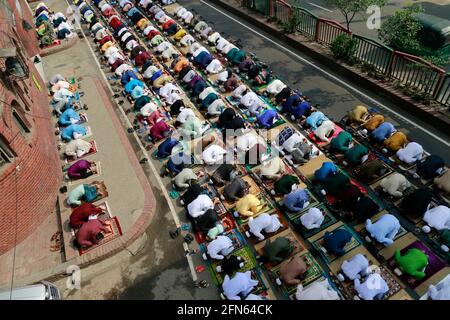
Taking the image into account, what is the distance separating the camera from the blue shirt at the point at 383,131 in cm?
1623

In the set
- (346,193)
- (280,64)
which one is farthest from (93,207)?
(280,64)

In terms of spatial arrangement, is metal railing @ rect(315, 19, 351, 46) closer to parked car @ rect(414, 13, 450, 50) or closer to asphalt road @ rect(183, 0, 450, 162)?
asphalt road @ rect(183, 0, 450, 162)

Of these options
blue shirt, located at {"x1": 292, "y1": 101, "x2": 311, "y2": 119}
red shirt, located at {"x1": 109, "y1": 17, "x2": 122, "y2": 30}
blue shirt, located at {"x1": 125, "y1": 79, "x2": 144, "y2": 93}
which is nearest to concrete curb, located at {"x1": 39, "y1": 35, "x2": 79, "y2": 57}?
red shirt, located at {"x1": 109, "y1": 17, "x2": 122, "y2": 30}

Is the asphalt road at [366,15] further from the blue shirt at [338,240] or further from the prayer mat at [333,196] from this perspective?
the blue shirt at [338,240]

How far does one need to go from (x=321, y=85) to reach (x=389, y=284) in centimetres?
1308

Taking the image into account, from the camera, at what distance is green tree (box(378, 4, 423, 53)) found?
726 inches

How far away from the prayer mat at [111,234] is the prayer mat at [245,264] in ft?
14.1

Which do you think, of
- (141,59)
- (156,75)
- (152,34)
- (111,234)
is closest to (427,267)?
(111,234)

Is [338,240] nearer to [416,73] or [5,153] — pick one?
[416,73]

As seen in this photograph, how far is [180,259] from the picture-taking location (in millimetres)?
13672

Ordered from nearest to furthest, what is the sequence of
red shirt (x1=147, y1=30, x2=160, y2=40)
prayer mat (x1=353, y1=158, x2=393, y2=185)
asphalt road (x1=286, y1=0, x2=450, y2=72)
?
prayer mat (x1=353, y1=158, x2=393, y2=185)
asphalt road (x1=286, y1=0, x2=450, y2=72)
red shirt (x1=147, y1=30, x2=160, y2=40)

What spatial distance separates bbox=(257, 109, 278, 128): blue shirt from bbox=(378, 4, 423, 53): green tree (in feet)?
26.6

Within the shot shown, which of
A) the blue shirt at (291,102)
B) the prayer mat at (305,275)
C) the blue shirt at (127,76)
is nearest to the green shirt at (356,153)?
the blue shirt at (291,102)

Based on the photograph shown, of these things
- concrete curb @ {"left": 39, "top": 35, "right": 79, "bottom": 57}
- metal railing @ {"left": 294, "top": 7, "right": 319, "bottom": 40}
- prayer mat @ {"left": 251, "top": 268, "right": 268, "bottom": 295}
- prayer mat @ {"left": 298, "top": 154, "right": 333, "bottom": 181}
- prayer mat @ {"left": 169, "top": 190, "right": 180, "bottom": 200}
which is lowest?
prayer mat @ {"left": 251, "top": 268, "right": 268, "bottom": 295}
